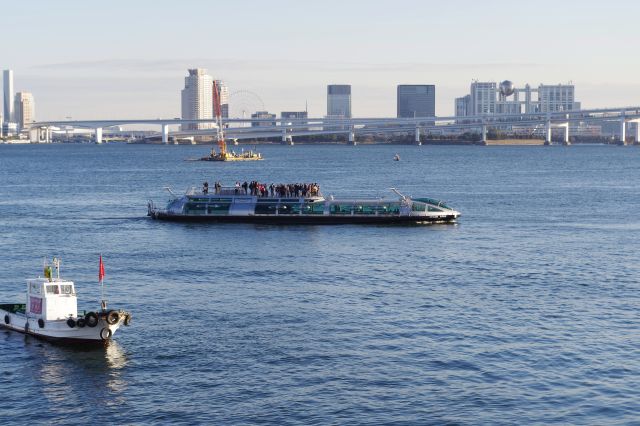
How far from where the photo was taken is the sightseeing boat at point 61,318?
143 ft

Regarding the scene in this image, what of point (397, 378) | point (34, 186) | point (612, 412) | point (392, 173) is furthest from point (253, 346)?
point (392, 173)

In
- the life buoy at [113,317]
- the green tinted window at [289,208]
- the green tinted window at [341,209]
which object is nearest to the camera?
the life buoy at [113,317]

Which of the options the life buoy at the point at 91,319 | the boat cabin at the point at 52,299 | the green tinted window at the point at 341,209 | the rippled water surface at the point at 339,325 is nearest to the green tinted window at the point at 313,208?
the green tinted window at the point at 341,209

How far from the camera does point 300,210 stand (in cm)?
8888

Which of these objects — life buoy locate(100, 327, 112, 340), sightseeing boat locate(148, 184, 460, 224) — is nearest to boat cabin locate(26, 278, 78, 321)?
life buoy locate(100, 327, 112, 340)

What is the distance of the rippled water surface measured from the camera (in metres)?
36.1

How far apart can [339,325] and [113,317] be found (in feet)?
32.3

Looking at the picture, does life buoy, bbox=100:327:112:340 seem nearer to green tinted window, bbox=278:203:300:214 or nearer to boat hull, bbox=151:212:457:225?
boat hull, bbox=151:212:457:225

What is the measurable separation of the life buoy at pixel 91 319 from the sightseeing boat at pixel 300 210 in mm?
45194

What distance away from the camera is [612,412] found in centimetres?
3531

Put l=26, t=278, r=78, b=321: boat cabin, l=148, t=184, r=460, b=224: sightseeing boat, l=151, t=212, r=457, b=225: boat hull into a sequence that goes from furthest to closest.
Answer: l=148, t=184, r=460, b=224: sightseeing boat
l=151, t=212, r=457, b=225: boat hull
l=26, t=278, r=78, b=321: boat cabin

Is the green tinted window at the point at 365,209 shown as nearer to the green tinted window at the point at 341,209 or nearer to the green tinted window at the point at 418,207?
the green tinted window at the point at 341,209

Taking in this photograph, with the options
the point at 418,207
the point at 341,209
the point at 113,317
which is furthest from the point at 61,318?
the point at 418,207

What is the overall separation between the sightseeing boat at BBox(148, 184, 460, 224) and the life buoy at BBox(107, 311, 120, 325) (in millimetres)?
45132
